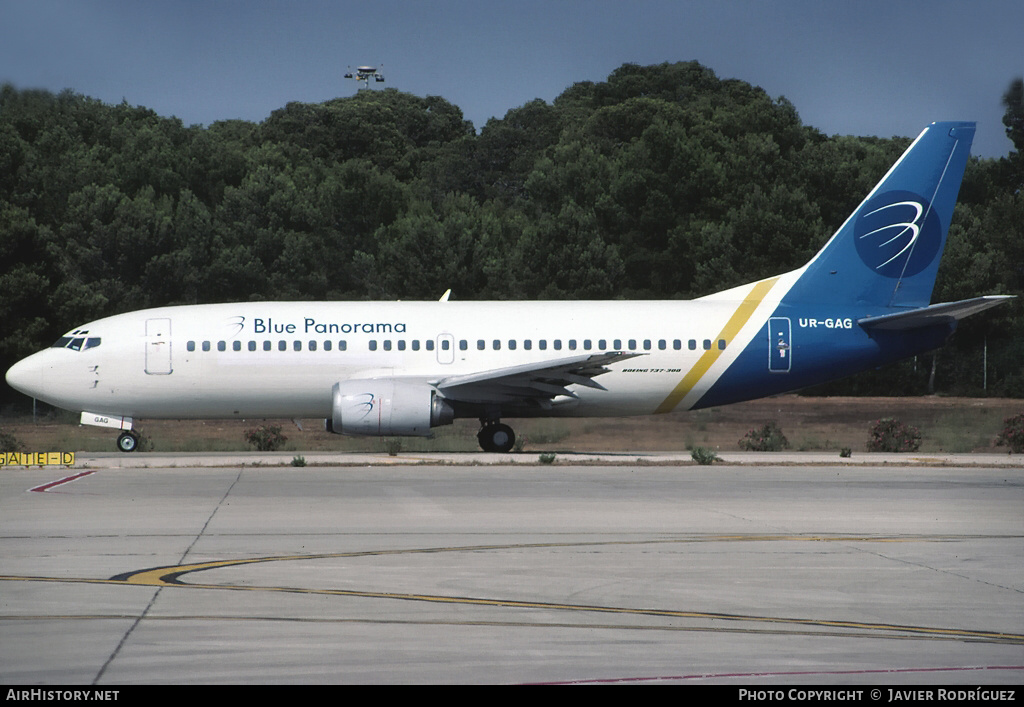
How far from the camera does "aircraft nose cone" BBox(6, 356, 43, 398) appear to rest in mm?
29391

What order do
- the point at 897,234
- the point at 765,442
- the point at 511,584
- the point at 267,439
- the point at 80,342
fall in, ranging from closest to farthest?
the point at 511,584, the point at 80,342, the point at 897,234, the point at 765,442, the point at 267,439

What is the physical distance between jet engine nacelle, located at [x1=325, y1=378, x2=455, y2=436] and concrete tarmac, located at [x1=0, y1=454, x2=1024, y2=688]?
6.50 metres

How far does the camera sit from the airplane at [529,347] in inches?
1150

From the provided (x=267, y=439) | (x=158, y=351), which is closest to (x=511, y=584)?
(x=158, y=351)

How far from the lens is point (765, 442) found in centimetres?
3319

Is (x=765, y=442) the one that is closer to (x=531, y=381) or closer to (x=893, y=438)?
(x=893, y=438)

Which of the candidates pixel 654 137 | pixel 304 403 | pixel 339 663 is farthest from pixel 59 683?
pixel 654 137

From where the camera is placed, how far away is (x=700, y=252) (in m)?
66.2

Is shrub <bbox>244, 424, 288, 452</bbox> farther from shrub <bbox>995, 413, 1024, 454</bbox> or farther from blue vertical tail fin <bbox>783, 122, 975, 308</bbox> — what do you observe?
shrub <bbox>995, 413, 1024, 454</bbox>

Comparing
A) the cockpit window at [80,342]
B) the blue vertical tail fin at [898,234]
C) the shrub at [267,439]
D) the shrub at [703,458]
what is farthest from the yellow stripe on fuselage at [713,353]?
the cockpit window at [80,342]

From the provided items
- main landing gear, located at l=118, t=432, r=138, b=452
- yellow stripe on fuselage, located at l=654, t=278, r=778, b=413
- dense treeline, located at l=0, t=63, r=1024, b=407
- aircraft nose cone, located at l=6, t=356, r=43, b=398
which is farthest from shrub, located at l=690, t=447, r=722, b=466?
dense treeline, located at l=0, t=63, r=1024, b=407

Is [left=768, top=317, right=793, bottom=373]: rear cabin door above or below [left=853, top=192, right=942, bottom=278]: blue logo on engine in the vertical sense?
below

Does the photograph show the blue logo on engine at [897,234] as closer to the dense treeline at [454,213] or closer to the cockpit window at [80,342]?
the cockpit window at [80,342]

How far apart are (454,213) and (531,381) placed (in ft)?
122
